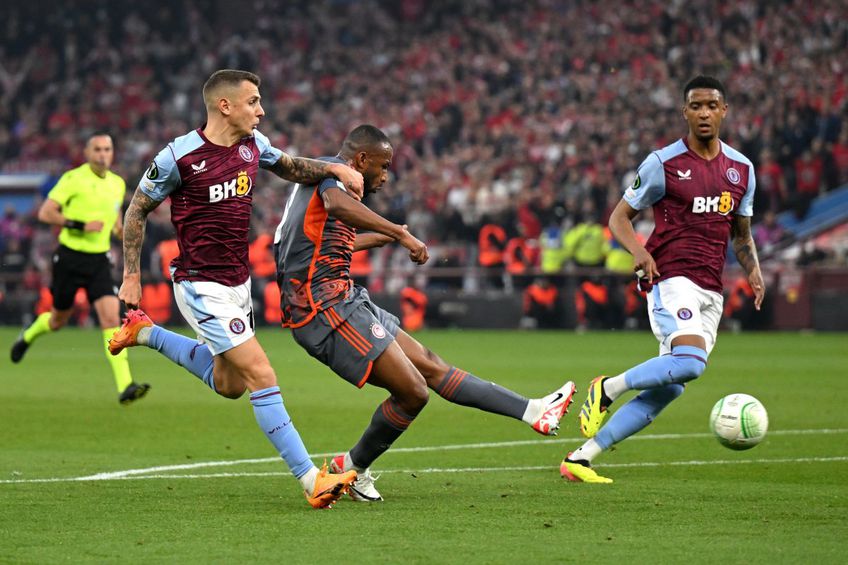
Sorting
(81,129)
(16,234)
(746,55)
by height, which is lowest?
(16,234)

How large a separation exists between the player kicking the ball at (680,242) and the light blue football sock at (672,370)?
3 centimetres

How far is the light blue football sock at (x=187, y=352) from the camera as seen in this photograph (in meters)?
7.77

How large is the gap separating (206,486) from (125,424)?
147 inches

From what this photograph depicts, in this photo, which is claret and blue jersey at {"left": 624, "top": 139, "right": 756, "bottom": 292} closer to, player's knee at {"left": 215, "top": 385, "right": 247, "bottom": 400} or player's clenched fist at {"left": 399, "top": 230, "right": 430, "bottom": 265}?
player's clenched fist at {"left": 399, "top": 230, "right": 430, "bottom": 265}

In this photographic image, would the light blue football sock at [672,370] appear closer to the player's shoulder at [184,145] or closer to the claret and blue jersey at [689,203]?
the claret and blue jersey at [689,203]

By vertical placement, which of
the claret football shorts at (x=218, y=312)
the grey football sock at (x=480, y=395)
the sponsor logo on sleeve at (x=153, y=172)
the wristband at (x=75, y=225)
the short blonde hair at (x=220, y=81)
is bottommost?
the grey football sock at (x=480, y=395)

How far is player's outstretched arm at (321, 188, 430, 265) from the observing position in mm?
6767

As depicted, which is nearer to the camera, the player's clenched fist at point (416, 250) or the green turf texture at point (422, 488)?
the green turf texture at point (422, 488)

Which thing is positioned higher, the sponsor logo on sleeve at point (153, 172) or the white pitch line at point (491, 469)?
the sponsor logo on sleeve at point (153, 172)

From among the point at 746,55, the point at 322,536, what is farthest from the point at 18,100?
the point at 322,536

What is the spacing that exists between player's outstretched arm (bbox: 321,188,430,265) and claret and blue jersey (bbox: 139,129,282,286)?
51 cm

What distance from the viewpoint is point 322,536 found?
596 centimetres

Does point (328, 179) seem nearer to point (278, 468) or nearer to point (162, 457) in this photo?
point (278, 468)

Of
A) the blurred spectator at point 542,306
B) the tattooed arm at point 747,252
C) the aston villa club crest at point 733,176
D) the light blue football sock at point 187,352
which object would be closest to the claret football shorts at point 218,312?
the light blue football sock at point 187,352
